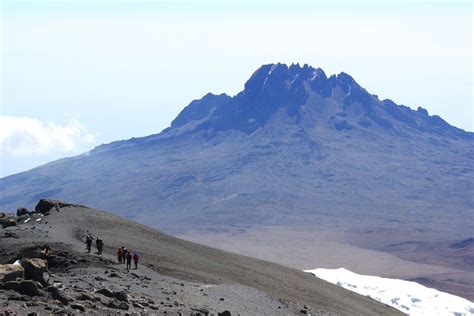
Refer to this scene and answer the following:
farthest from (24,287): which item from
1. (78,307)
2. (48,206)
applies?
(48,206)

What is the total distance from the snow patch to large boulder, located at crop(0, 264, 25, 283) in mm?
50329

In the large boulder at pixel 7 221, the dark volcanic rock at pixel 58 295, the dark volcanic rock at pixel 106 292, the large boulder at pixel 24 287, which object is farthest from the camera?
the large boulder at pixel 7 221

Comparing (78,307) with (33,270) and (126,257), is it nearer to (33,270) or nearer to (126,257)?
(33,270)

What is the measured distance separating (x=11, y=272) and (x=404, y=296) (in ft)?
201

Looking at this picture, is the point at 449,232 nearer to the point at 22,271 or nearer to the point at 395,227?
the point at 395,227

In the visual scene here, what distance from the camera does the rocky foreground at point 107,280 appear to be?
851 inches

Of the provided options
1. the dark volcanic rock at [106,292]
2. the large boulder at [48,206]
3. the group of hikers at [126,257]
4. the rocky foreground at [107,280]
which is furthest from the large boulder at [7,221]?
the dark volcanic rock at [106,292]

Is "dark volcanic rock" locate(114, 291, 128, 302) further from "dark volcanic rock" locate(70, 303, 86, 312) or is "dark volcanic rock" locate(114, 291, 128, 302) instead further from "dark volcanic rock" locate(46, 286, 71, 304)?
"dark volcanic rock" locate(70, 303, 86, 312)

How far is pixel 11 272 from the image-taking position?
72.1ft

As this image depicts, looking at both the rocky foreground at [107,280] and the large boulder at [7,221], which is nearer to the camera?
the rocky foreground at [107,280]

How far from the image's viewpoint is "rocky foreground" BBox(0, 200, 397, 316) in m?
21.6

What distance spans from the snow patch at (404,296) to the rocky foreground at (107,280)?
28.9 meters

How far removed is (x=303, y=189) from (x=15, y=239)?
166 m

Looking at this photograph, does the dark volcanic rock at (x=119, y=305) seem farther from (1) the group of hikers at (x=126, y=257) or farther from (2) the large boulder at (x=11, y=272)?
(1) the group of hikers at (x=126, y=257)
